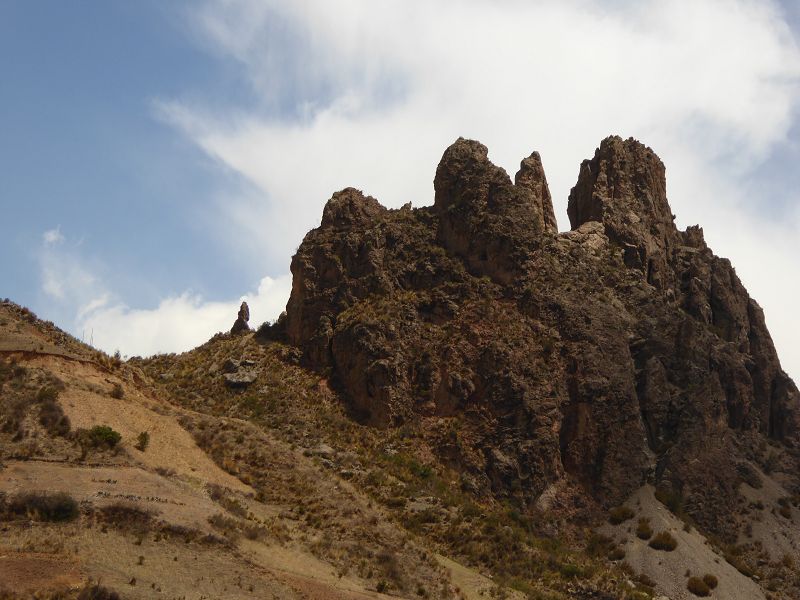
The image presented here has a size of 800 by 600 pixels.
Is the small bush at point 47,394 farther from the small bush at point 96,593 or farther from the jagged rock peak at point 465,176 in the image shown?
the jagged rock peak at point 465,176

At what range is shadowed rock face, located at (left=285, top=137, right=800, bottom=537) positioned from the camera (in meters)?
54.8

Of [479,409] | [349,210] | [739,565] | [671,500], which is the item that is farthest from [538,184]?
[739,565]

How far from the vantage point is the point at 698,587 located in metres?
46.2

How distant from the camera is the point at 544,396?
56.0 meters

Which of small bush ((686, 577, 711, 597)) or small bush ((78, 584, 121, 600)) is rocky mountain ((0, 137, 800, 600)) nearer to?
small bush ((686, 577, 711, 597))

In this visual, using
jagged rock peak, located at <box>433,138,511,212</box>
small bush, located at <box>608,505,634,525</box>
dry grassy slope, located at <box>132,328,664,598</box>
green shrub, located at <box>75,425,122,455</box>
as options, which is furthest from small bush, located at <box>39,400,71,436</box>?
jagged rock peak, located at <box>433,138,511,212</box>

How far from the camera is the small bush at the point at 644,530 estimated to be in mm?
49938

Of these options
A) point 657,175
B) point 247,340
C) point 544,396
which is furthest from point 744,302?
point 247,340

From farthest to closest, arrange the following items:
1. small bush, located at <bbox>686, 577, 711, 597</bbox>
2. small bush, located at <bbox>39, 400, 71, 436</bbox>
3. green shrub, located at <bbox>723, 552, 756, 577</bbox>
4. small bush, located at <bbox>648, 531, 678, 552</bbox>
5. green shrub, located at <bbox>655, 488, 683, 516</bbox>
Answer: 1. green shrub, located at <bbox>655, 488, 683, 516</bbox>
2. green shrub, located at <bbox>723, 552, 756, 577</bbox>
3. small bush, located at <bbox>648, 531, 678, 552</bbox>
4. small bush, located at <bbox>686, 577, 711, 597</bbox>
5. small bush, located at <bbox>39, 400, 71, 436</bbox>

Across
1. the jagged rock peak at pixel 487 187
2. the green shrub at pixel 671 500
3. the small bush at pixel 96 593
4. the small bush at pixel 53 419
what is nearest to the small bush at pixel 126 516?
the small bush at pixel 96 593

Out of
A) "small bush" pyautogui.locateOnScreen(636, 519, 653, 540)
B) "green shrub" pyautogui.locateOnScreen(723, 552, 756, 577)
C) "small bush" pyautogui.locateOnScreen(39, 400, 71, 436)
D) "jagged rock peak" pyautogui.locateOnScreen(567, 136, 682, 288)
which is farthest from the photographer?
"jagged rock peak" pyautogui.locateOnScreen(567, 136, 682, 288)

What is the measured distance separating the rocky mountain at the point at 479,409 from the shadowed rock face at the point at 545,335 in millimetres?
152

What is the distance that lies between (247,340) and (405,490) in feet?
69.3

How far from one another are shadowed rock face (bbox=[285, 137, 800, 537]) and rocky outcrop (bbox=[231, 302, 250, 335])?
237 inches
